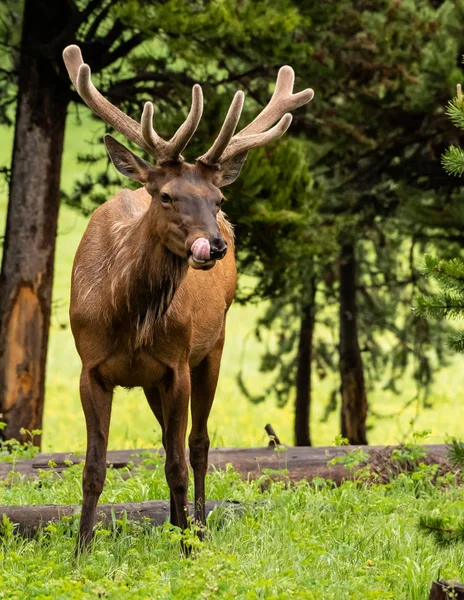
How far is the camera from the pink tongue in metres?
5.98

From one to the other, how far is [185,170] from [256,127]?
44.9 inches

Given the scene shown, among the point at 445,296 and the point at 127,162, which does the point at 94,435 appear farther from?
the point at 445,296

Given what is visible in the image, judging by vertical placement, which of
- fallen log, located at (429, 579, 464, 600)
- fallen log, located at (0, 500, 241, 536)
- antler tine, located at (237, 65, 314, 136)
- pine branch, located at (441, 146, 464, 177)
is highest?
antler tine, located at (237, 65, 314, 136)

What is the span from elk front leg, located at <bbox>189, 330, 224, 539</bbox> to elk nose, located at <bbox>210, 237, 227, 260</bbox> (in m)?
2.05

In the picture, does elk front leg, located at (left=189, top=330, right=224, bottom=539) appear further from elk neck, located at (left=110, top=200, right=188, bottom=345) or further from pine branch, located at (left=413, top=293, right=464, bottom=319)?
pine branch, located at (left=413, top=293, right=464, bottom=319)

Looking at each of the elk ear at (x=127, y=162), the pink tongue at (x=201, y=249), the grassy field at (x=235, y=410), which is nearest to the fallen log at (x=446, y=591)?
the pink tongue at (x=201, y=249)

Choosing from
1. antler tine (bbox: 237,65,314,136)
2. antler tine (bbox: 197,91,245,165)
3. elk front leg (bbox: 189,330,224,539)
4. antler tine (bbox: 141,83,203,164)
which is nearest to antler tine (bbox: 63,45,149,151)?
antler tine (bbox: 141,83,203,164)

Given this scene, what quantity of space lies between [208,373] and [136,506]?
1307 millimetres

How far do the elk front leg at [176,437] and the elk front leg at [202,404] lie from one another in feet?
2.53

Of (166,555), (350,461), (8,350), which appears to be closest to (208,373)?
(350,461)

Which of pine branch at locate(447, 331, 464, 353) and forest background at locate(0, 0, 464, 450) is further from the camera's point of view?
forest background at locate(0, 0, 464, 450)

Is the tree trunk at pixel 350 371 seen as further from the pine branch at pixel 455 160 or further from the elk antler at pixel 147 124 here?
the pine branch at pixel 455 160

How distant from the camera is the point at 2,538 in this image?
252 inches

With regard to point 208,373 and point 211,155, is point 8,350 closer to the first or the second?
point 208,373
